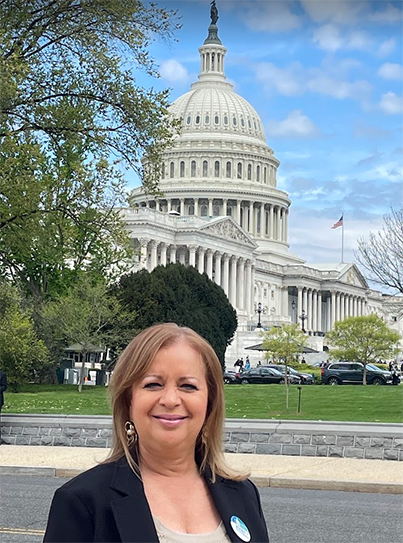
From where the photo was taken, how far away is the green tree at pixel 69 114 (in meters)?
22.3

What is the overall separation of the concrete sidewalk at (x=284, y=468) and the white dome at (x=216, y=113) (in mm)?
137767

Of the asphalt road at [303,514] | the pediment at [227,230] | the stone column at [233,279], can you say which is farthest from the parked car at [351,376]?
the stone column at [233,279]

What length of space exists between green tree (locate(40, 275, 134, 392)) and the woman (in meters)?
41.1

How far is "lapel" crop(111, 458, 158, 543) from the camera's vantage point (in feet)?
9.60

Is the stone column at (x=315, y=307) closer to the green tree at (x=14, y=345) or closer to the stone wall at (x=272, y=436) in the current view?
the green tree at (x=14, y=345)

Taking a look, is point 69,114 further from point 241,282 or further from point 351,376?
point 241,282

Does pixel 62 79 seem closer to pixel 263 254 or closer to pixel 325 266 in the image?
pixel 263 254

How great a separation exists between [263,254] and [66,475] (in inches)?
5453

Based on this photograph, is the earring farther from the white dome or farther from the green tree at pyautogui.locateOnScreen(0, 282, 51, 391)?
the white dome

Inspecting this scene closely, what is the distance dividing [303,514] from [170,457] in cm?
866

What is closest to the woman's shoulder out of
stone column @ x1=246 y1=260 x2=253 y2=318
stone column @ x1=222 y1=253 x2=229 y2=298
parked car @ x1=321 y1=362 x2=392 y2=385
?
parked car @ x1=321 y1=362 x2=392 y2=385

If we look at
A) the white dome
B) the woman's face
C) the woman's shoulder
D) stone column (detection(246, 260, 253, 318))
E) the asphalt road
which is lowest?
the asphalt road

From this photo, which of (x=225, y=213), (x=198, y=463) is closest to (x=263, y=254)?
(x=225, y=213)

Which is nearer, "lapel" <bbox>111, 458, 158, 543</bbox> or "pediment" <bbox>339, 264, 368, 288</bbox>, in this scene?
"lapel" <bbox>111, 458, 158, 543</bbox>
